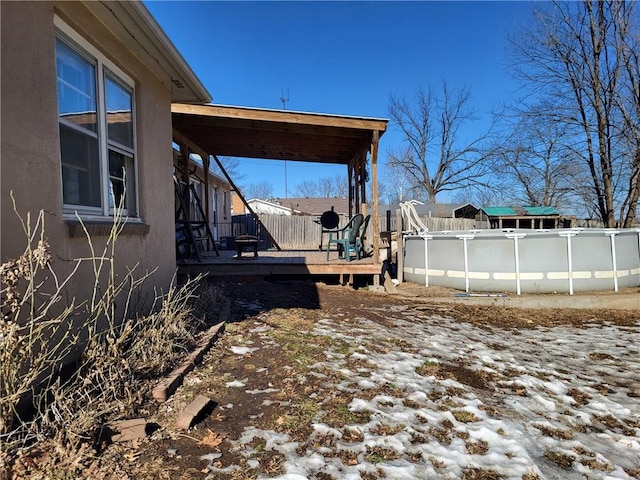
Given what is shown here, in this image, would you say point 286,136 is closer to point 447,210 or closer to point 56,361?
point 56,361

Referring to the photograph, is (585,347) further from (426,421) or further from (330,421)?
(330,421)

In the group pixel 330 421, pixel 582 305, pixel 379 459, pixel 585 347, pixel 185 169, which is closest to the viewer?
pixel 379 459

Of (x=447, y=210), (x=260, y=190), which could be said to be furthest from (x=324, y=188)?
(x=447, y=210)

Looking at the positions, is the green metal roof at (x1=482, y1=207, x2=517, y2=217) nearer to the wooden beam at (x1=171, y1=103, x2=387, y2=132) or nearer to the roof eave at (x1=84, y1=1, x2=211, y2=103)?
the wooden beam at (x1=171, y1=103, x2=387, y2=132)

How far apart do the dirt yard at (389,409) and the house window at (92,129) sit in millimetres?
1602

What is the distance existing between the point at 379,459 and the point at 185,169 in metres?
7.39

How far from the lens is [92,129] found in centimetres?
312

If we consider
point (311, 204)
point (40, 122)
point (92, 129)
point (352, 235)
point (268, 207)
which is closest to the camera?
point (40, 122)

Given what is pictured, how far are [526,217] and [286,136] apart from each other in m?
22.5

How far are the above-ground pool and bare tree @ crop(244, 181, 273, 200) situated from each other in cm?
4773

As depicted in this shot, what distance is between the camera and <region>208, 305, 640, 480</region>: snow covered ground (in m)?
1.98

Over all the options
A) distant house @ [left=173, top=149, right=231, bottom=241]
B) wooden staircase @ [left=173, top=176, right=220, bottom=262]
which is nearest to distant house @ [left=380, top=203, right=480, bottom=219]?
distant house @ [left=173, top=149, right=231, bottom=241]

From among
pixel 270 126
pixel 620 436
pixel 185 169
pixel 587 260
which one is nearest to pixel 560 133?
pixel 587 260

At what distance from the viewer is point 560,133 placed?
13.0 m
